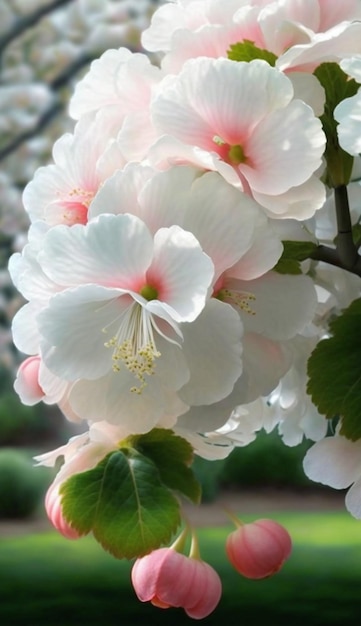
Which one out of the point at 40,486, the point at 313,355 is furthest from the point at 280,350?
the point at 40,486

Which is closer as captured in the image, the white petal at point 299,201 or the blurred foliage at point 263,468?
the white petal at point 299,201

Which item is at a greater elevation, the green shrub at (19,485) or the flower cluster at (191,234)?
the flower cluster at (191,234)

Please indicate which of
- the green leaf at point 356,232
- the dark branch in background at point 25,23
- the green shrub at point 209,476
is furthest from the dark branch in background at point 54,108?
the green leaf at point 356,232

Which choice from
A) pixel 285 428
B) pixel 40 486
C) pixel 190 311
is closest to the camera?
pixel 190 311

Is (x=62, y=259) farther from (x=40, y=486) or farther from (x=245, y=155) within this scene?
(x=40, y=486)

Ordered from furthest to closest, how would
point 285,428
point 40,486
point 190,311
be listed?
point 40,486, point 285,428, point 190,311

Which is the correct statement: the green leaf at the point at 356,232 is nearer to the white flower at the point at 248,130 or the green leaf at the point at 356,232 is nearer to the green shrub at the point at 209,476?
the white flower at the point at 248,130
